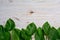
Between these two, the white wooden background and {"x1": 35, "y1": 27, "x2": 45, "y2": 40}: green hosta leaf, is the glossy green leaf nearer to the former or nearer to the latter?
{"x1": 35, "y1": 27, "x2": 45, "y2": 40}: green hosta leaf

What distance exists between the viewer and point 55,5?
96 centimetres

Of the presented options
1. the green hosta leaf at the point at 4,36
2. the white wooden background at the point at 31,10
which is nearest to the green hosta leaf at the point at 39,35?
the green hosta leaf at the point at 4,36

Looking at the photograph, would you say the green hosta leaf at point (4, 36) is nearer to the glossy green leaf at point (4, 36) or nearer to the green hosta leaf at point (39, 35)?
the glossy green leaf at point (4, 36)

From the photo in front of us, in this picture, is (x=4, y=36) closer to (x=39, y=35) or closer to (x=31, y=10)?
(x=39, y=35)

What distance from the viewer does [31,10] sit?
38.1 inches

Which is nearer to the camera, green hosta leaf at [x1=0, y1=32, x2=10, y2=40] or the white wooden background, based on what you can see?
green hosta leaf at [x1=0, y1=32, x2=10, y2=40]

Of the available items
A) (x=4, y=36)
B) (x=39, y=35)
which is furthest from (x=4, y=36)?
(x=39, y=35)

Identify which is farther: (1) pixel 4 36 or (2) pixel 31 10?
(2) pixel 31 10

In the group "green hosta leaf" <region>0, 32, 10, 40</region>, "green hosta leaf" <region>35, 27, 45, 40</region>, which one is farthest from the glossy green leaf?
"green hosta leaf" <region>35, 27, 45, 40</region>

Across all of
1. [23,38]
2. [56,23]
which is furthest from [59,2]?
[23,38]

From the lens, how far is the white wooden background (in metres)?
0.96

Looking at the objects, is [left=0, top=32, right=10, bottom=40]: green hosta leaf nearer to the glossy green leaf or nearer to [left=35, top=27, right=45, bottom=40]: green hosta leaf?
the glossy green leaf

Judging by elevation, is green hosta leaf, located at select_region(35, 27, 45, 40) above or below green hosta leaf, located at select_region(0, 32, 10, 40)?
below

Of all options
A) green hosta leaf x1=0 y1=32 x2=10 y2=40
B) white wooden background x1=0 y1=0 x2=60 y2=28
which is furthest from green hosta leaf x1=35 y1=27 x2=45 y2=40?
white wooden background x1=0 y1=0 x2=60 y2=28
